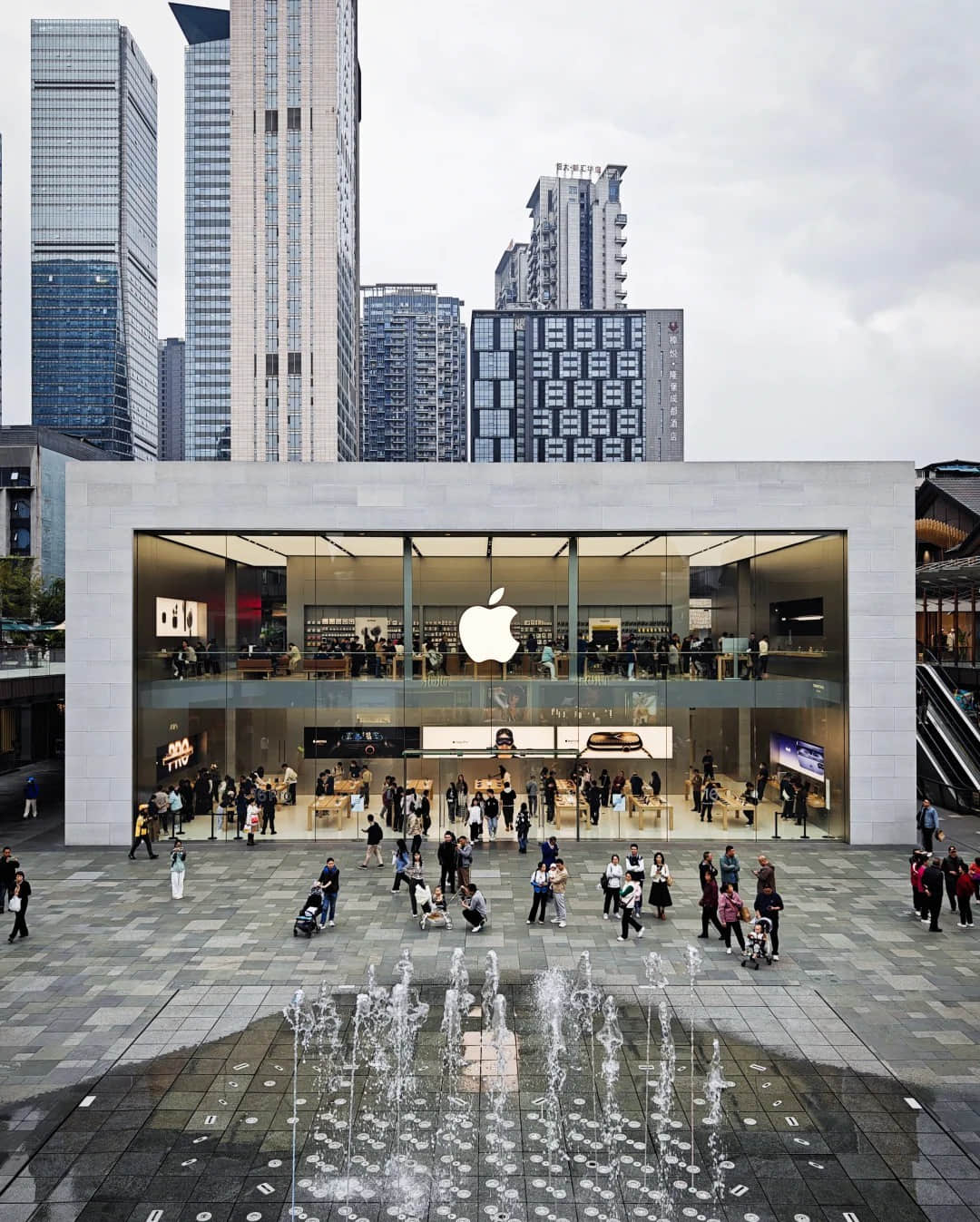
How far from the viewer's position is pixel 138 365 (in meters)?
169

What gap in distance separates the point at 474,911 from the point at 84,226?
181224mm

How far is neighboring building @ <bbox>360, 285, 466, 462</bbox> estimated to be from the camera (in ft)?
578

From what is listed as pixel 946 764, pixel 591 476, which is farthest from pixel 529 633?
pixel 946 764

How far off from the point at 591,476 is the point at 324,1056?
15393mm

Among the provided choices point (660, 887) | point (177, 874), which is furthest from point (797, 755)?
point (177, 874)

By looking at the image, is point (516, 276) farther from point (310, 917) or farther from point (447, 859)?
point (310, 917)

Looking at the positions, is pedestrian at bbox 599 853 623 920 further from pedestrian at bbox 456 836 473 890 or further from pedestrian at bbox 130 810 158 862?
pedestrian at bbox 130 810 158 862

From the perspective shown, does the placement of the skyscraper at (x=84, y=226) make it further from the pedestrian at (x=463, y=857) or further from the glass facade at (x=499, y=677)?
the pedestrian at (x=463, y=857)

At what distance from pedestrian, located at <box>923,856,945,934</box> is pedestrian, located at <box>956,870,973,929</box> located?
1.28 ft

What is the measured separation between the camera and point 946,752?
26.6 m

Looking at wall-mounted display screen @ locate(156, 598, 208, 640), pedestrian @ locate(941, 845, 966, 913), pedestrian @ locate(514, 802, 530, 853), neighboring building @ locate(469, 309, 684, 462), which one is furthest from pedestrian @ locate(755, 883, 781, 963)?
neighboring building @ locate(469, 309, 684, 462)

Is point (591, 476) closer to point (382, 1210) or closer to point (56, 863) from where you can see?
point (56, 863)

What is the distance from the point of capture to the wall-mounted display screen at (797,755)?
22.0 m

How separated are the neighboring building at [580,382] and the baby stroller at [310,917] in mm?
138392
